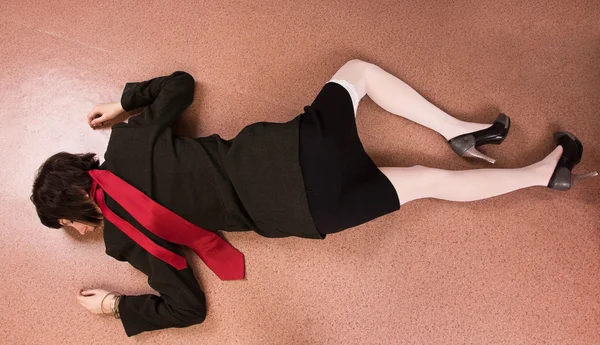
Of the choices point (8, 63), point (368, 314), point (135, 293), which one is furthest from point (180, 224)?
point (8, 63)

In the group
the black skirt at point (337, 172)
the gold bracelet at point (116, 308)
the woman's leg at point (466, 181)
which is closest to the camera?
the black skirt at point (337, 172)

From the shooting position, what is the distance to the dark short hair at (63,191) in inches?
40.3

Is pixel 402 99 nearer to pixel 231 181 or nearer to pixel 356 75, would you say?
pixel 356 75

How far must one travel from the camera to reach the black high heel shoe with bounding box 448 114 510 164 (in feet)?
3.82

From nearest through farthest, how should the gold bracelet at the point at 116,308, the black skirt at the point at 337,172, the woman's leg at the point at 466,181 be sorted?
1. the black skirt at the point at 337,172
2. the woman's leg at the point at 466,181
3. the gold bracelet at the point at 116,308

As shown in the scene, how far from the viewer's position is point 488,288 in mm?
1171

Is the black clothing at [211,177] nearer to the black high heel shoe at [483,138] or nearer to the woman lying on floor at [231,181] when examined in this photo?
the woman lying on floor at [231,181]

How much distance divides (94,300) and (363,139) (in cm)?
100

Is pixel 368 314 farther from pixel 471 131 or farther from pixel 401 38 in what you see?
pixel 401 38

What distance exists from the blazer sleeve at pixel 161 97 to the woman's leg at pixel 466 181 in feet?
2.13

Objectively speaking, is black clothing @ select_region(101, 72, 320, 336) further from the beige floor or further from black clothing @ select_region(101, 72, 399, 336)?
the beige floor

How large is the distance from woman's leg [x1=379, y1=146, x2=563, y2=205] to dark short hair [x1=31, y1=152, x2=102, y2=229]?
0.83 m

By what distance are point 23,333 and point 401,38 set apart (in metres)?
1.58

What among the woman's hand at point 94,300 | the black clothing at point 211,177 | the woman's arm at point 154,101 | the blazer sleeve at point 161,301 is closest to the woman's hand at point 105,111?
the woman's arm at point 154,101
